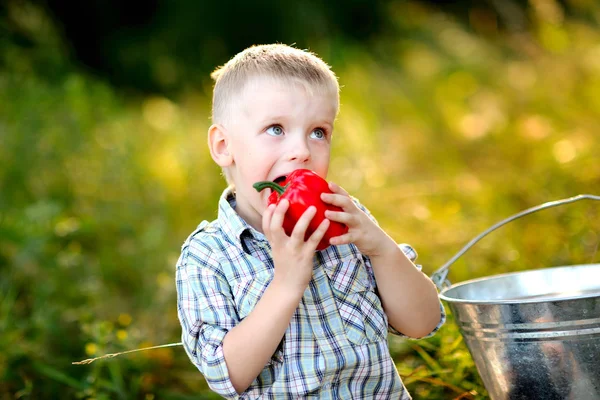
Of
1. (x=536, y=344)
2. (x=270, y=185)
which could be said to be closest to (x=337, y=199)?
(x=270, y=185)

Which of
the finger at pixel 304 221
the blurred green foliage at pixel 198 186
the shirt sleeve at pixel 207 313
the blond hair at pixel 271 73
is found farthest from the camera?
the blurred green foliage at pixel 198 186

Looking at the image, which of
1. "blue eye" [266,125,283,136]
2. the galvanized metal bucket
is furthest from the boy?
the galvanized metal bucket

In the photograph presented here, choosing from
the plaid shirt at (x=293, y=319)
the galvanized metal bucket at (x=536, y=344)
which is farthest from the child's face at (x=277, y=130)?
the galvanized metal bucket at (x=536, y=344)

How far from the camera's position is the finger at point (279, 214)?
5.25 feet

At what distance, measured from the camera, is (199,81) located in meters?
9.43

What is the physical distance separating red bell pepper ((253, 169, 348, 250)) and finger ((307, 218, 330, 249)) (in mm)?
11

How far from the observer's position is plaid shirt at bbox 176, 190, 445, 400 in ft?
5.76

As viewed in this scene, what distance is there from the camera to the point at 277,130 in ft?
5.98

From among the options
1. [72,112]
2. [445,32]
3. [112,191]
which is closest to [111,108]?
[72,112]

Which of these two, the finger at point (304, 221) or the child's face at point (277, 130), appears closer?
the finger at point (304, 221)

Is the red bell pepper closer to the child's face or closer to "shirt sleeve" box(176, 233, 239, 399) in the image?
the child's face

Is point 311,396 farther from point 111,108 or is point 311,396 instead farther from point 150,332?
point 111,108

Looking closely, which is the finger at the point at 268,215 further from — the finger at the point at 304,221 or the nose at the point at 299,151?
the nose at the point at 299,151

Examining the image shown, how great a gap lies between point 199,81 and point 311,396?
798cm
